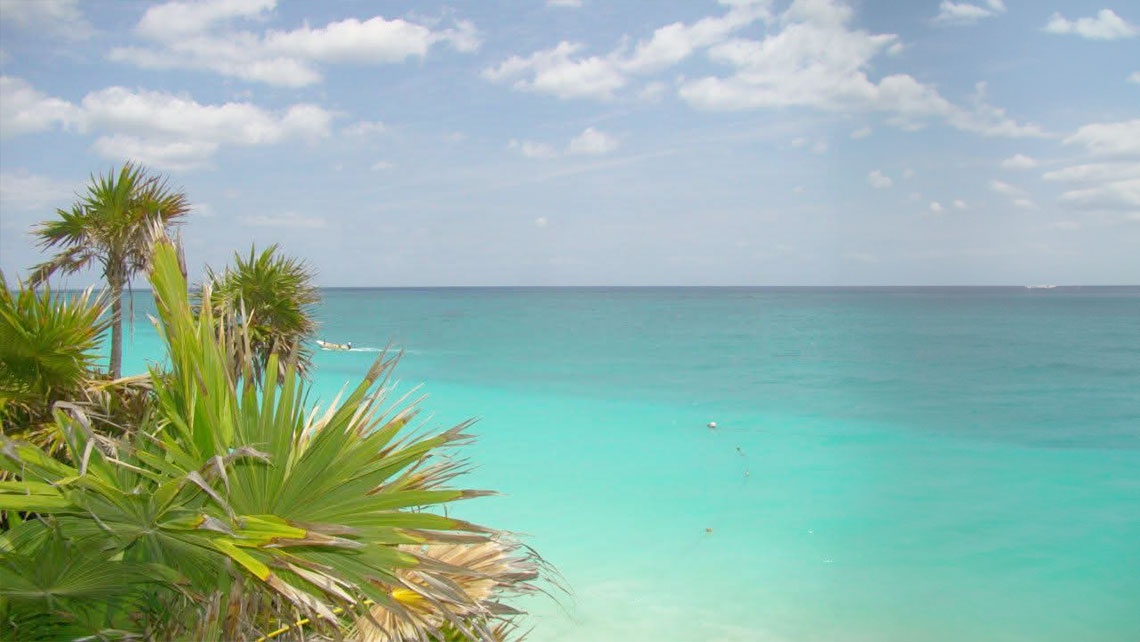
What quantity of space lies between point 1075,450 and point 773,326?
1793 inches

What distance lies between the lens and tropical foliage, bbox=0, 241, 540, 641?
2.13 metres

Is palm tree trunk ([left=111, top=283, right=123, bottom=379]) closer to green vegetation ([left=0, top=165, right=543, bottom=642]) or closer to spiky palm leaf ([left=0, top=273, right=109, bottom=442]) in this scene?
spiky palm leaf ([left=0, top=273, right=109, bottom=442])

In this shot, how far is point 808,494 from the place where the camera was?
14734 millimetres

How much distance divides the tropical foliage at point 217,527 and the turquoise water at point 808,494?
1.92 ft

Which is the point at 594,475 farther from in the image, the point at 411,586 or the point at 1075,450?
the point at 411,586

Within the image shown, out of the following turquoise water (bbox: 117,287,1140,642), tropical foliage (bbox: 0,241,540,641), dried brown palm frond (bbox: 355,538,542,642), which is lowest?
turquoise water (bbox: 117,287,1140,642)

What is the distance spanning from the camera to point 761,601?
33.1ft

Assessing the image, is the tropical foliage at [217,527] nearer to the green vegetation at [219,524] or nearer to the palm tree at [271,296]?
the green vegetation at [219,524]

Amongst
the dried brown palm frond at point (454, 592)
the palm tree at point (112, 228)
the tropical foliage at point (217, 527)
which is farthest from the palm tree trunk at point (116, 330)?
the dried brown palm frond at point (454, 592)

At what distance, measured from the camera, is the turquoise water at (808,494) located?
32.3 ft

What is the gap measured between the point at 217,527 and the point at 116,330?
4172mm

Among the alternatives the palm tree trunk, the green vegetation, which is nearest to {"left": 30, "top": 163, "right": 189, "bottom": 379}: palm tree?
the palm tree trunk

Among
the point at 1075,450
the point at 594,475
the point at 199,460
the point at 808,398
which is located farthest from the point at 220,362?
the point at 808,398

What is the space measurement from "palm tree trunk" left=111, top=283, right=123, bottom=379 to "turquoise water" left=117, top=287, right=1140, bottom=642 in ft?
6.10
